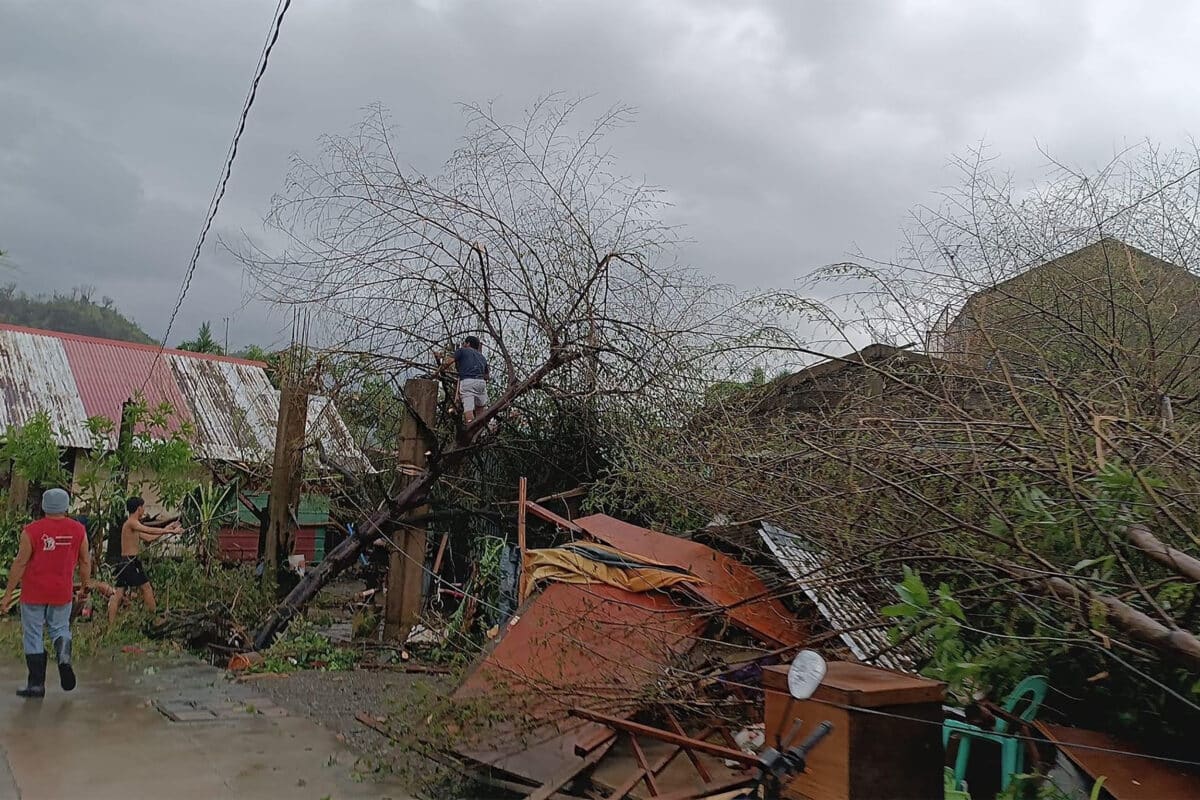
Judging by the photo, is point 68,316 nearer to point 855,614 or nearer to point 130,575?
point 130,575

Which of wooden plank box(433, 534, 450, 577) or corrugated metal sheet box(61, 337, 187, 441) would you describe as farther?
corrugated metal sheet box(61, 337, 187, 441)

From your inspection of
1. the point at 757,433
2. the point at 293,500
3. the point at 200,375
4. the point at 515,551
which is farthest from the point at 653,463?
the point at 200,375

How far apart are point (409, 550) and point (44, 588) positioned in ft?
10.1

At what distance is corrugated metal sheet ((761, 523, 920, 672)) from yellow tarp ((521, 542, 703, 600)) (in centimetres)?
82

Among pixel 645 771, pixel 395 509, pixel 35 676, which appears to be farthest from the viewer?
pixel 395 509

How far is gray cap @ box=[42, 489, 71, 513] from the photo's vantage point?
6836mm

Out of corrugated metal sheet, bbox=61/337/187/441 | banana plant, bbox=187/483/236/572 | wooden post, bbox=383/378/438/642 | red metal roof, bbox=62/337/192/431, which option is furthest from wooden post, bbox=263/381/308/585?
corrugated metal sheet, bbox=61/337/187/441

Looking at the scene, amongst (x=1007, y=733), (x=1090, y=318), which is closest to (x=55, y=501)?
(x=1007, y=733)

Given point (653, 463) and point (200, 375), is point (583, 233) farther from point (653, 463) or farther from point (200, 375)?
point (200, 375)

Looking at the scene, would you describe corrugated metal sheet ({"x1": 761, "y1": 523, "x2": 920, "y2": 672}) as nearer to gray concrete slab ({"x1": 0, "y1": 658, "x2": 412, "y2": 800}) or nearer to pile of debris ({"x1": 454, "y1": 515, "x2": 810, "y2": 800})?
pile of debris ({"x1": 454, "y1": 515, "x2": 810, "y2": 800})

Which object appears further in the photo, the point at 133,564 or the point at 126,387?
the point at 126,387

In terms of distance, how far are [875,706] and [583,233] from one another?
241 inches

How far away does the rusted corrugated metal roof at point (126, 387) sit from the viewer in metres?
14.7

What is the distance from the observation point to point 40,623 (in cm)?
654
